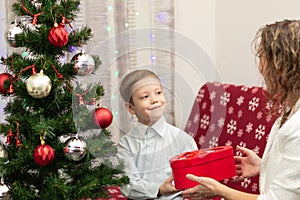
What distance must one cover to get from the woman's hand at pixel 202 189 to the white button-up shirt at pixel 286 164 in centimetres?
20

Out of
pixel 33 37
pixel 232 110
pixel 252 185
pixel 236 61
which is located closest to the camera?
pixel 33 37

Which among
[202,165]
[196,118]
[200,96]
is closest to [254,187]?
[196,118]

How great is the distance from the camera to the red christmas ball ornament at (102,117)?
1759 millimetres

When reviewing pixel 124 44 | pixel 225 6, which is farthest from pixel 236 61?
pixel 124 44

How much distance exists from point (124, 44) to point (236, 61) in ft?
4.45

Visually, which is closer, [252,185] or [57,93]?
[57,93]

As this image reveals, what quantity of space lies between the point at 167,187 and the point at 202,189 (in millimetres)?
189

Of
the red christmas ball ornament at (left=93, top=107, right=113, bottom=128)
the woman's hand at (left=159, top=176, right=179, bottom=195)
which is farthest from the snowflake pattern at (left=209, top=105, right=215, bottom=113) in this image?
the red christmas ball ornament at (left=93, top=107, right=113, bottom=128)

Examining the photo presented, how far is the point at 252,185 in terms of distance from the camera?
2396 millimetres

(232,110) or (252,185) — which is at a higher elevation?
(232,110)

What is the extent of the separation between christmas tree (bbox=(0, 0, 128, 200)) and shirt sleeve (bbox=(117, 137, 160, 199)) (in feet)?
0.10

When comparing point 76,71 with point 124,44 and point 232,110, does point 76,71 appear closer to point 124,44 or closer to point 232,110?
point 124,44

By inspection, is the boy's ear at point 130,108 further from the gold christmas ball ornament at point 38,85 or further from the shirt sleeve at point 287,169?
the shirt sleeve at point 287,169

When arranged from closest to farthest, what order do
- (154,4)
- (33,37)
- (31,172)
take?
(33,37) → (31,172) → (154,4)
